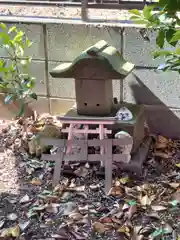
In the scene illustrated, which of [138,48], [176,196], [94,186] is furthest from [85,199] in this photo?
[138,48]

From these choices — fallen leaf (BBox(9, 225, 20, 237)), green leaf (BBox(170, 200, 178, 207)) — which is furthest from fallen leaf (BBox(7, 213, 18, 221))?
green leaf (BBox(170, 200, 178, 207))

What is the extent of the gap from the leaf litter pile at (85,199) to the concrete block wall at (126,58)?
25 centimetres

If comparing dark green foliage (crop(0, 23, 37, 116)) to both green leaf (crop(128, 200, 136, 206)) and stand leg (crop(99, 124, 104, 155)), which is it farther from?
green leaf (crop(128, 200, 136, 206))

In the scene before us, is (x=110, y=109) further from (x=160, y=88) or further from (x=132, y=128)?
(x=160, y=88)

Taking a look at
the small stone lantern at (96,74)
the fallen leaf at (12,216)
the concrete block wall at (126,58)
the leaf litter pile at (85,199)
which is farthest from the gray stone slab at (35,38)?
the fallen leaf at (12,216)

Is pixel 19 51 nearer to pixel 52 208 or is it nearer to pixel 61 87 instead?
pixel 61 87

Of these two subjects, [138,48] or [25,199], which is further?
[138,48]

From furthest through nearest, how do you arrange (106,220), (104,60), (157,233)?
(104,60)
(106,220)
(157,233)

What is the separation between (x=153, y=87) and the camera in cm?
348

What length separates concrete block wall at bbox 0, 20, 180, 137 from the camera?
3420mm

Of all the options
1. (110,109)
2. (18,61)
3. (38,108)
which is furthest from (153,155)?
(18,61)

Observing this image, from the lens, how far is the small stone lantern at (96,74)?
9.84ft

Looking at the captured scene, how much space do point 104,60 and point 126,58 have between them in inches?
21.5

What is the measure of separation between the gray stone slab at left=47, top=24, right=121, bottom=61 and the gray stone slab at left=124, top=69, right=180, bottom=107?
12.0 inches
